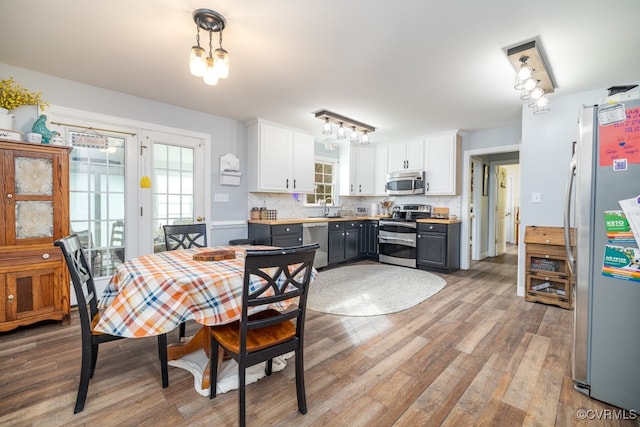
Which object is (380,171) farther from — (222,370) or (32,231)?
(32,231)

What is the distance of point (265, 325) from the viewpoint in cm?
145

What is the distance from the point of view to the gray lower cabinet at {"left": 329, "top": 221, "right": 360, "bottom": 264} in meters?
5.06

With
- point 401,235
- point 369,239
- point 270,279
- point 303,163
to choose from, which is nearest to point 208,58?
point 270,279

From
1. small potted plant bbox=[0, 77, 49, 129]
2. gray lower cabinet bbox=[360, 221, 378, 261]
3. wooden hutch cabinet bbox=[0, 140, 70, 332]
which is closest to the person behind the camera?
wooden hutch cabinet bbox=[0, 140, 70, 332]

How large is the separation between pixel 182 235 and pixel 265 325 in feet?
5.76

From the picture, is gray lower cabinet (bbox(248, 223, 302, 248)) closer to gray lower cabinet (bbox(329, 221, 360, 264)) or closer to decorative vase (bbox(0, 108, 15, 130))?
gray lower cabinet (bbox(329, 221, 360, 264))

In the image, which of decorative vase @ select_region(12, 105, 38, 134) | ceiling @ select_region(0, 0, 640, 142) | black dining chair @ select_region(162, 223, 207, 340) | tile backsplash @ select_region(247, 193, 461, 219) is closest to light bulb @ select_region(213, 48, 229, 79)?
ceiling @ select_region(0, 0, 640, 142)

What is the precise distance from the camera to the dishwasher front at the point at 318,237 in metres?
4.63

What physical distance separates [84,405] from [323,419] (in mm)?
1364

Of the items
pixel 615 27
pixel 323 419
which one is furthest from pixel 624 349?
pixel 615 27

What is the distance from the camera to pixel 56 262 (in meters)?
2.67

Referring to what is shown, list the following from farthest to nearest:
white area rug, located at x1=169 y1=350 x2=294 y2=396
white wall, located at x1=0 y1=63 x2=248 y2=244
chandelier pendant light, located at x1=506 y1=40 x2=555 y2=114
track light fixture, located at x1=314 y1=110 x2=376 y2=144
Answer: track light fixture, located at x1=314 y1=110 x2=376 y2=144, white wall, located at x1=0 y1=63 x2=248 y2=244, chandelier pendant light, located at x1=506 y1=40 x2=555 y2=114, white area rug, located at x1=169 y1=350 x2=294 y2=396

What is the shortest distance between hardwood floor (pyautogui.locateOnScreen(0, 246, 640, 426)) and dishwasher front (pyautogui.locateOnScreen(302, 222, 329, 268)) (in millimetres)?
1917

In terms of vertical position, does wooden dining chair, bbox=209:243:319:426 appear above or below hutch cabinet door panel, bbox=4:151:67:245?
below
